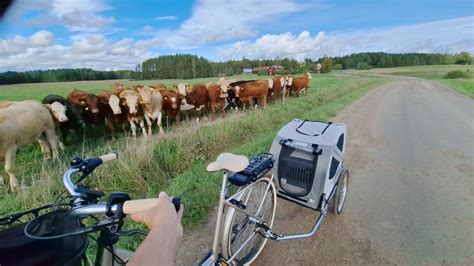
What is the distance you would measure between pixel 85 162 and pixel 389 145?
640 centimetres

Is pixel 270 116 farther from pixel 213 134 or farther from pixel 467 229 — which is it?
pixel 467 229

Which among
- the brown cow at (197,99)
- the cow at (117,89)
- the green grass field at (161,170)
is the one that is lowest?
the green grass field at (161,170)

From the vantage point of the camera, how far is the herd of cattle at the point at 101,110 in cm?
605

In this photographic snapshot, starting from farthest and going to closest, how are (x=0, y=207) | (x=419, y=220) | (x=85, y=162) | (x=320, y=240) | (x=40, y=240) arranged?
(x=0, y=207) < (x=419, y=220) < (x=320, y=240) < (x=85, y=162) < (x=40, y=240)

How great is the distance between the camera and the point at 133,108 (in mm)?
8867

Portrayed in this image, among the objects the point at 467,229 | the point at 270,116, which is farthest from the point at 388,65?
the point at 467,229

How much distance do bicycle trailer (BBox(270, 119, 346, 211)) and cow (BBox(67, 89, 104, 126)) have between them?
7733mm

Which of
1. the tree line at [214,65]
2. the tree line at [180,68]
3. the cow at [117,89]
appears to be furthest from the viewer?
the tree line at [180,68]

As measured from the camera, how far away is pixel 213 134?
665 cm

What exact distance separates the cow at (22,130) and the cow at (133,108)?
211cm

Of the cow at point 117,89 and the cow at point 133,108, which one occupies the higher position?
the cow at point 117,89

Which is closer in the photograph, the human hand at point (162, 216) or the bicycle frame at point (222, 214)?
the human hand at point (162, 216)

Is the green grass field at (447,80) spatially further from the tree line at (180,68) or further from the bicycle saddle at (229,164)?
the tree line at (180,68)

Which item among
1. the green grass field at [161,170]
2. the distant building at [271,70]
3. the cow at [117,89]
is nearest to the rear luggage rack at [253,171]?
the green grass field at [161,170]
